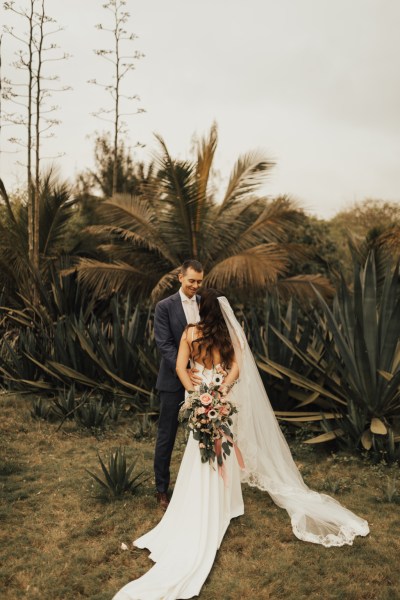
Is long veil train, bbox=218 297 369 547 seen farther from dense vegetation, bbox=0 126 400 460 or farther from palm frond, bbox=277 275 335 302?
palm frond, bbox=277 275 335 302

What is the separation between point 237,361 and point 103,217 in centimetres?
953

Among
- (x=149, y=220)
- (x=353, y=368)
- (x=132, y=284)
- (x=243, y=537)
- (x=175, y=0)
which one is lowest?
(x=243, y=537)

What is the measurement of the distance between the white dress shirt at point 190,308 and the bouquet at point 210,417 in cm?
84

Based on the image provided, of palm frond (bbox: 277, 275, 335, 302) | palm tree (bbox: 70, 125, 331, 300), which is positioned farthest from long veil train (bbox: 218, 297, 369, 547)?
palm frond (bbox: 277, 275, 335, 302)

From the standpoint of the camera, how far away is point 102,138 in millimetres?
23766

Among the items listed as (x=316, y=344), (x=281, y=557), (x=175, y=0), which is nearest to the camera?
(x=281, y=557)

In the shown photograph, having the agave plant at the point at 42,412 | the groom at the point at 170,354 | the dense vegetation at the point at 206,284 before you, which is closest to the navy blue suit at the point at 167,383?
the groom at the point at 170,354

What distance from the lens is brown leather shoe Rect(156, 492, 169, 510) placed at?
507 cm

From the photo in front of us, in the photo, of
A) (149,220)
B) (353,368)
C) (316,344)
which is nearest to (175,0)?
(149,220)

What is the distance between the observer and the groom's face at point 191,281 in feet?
16.3

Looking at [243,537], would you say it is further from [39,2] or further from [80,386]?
[39,2]

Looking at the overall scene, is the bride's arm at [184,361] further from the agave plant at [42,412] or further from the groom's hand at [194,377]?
the agave plant at [42,412]

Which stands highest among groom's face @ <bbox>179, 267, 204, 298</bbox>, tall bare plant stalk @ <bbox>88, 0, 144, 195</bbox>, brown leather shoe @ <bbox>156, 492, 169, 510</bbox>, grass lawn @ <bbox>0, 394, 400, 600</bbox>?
tall bare plant stalk @ <bbox>88, 0, 144, 195</bbox>

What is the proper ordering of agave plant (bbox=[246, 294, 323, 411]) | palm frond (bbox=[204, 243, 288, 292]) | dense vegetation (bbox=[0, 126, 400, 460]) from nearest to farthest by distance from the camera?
dense vegetation (bbox=[0, 126, 400, 460]) → agave plant (bbox=[246, 294, 323, 411]) → palm frond (bbox=[204, 243, 288, 292])
